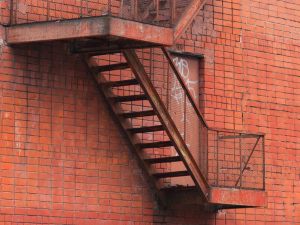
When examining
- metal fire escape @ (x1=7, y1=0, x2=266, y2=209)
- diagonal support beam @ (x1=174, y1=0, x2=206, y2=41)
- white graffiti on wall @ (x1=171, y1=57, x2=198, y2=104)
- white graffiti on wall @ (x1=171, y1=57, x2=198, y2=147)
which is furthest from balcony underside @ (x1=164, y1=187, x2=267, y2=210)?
diagonal support beam @ (x1=174, y1=0, x2=206, y2=41)

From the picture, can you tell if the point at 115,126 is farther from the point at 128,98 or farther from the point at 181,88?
the point at 181,88

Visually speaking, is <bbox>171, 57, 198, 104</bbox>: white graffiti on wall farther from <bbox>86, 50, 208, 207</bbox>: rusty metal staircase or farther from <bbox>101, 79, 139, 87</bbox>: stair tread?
<bbox>101, 79, 139, 87</bbox>: stair tread

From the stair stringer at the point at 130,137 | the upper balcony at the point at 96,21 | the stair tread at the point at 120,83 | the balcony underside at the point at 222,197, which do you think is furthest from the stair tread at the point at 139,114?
the balcony underside at the point at 222,197

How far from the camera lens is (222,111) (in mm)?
20562

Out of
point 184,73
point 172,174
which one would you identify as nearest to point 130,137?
point 172,174

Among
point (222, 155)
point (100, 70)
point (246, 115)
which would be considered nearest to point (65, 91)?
point (100, 70)

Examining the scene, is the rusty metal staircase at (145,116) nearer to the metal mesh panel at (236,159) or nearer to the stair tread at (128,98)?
the stair tread at (128,98)

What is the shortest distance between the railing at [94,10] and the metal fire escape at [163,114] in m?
0.02

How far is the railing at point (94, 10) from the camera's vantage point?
1761cm

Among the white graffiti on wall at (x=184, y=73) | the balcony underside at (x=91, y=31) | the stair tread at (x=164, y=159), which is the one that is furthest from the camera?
the white graffiti on wall at (x=184, y=73)

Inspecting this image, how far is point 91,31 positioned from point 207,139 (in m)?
3.29

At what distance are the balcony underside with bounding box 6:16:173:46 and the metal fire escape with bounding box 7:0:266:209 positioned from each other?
0.01m

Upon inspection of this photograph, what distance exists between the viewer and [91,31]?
16.7 metres

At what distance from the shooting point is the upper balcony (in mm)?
16641
